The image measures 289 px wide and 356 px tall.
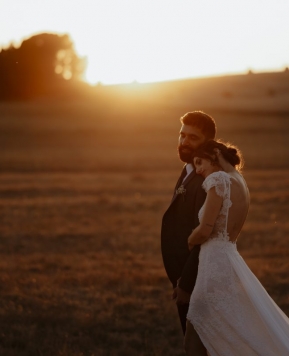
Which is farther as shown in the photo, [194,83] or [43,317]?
[194,83]

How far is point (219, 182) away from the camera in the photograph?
468 centimetres

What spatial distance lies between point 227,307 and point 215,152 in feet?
3.05

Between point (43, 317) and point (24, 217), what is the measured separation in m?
9.07

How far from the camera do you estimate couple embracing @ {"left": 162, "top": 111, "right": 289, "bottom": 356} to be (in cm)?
472

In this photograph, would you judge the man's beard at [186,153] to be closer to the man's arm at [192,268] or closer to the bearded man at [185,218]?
the bearded man at [185,218]

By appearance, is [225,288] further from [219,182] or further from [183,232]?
[219,182]

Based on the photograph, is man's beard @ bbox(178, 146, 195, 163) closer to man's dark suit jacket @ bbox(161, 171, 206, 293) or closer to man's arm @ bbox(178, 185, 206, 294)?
man's dark suit jacket @ bbox(161, 171, 206, 293)

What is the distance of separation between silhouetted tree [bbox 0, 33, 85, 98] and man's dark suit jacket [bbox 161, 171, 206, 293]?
43.9 metres

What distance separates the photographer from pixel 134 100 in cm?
6125

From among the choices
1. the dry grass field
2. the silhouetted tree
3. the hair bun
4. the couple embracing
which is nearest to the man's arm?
the couple embracing

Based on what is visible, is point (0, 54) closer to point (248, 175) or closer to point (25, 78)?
point (25, 78)

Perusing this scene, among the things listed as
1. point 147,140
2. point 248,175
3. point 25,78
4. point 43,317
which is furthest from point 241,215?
point 25,78

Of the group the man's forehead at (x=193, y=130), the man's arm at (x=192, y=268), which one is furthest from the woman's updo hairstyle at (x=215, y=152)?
the man's arm at (x=192, y=268)

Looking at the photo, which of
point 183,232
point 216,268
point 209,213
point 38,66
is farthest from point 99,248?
point 38,66
